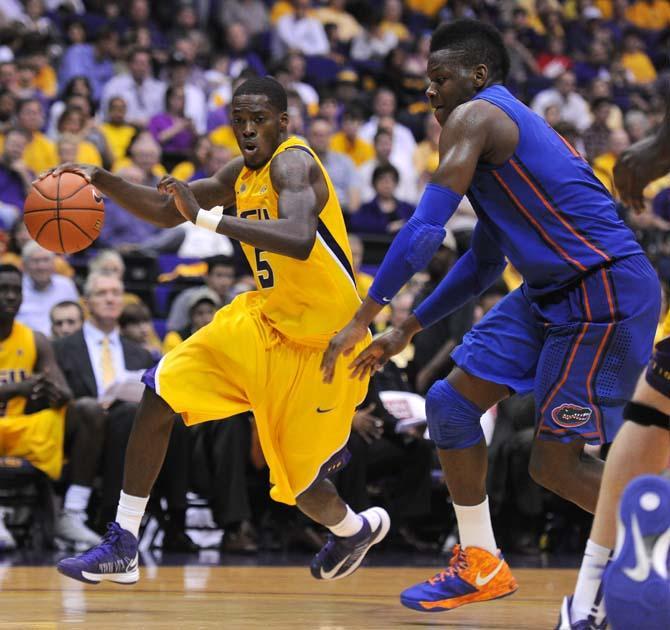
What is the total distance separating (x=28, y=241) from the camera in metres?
8.64

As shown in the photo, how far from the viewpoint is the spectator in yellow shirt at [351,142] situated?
12.3 metres

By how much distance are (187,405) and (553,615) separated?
1.51 m

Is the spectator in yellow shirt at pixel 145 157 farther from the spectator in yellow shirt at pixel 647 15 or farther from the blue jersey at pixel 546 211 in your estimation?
the spectator in yellow shirt at pixel 647 15

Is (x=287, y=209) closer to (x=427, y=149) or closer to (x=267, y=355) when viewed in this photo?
(x=267, y=355)

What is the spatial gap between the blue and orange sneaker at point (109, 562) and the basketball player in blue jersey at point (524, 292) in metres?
1.02

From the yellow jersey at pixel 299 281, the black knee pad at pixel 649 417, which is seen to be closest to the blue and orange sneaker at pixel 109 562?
the yellow jersey at pixel 299 281

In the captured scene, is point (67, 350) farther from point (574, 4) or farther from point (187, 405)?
point (574, 4)

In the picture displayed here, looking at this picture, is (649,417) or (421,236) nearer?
(649,417)

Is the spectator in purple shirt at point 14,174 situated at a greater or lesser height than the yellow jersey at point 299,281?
greater

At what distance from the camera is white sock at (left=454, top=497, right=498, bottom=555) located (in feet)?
14.6

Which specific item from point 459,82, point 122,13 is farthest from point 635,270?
point 122,13

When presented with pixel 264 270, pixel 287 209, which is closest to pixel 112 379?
pixel 264 270

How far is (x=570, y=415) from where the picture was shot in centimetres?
398

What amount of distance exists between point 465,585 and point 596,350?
974 millimetres
